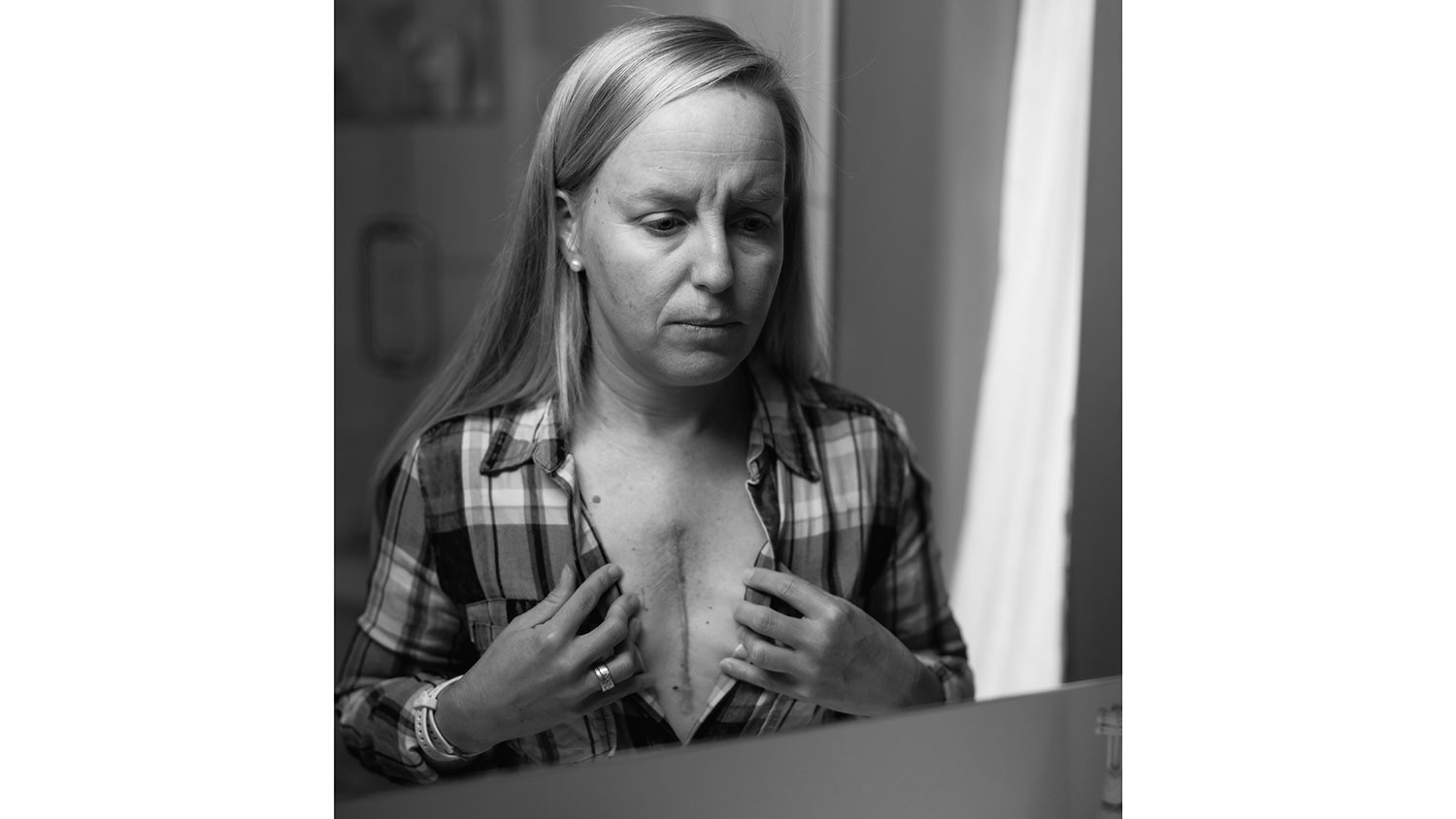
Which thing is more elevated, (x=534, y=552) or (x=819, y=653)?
(x=534, y=552)

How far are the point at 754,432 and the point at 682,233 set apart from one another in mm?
257

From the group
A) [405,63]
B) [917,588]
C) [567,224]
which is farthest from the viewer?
[917,588]

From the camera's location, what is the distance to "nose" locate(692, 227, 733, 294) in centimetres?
148

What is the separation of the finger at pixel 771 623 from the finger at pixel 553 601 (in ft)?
0.63

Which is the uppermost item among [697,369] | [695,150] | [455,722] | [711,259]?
[695,150]

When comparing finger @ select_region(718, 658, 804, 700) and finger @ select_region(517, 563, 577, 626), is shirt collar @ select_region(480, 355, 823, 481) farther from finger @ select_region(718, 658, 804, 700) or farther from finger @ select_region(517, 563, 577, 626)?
finger @ select_region(718, 658, 804, 700)

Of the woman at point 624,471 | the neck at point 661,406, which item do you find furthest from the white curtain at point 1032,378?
the neck at point 661,406

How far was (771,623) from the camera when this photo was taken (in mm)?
1564

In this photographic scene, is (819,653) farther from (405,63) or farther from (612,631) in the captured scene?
(405,63)

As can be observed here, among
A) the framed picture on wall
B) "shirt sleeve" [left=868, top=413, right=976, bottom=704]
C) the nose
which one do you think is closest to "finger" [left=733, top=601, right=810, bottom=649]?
"shirt sleeve" [left=868, top=413, right=976, bottom=704]

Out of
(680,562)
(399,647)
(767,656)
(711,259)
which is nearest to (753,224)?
(711,259)

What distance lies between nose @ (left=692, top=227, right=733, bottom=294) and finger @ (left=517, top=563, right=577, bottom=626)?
335mm
